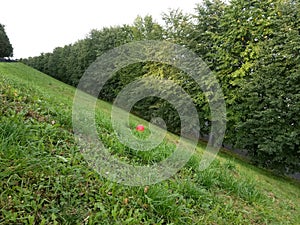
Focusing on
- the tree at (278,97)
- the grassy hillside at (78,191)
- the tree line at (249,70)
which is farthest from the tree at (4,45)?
the grassy hillside at (78,191)

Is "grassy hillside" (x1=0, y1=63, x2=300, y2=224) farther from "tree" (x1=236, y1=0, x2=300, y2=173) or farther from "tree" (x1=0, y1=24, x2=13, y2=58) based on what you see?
"tree" (x1=0, y1=24, x2=13, y2=58)

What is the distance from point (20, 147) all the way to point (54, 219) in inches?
35.6

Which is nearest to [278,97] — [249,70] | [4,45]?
[249,70]

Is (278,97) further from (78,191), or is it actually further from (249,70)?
(78,191)

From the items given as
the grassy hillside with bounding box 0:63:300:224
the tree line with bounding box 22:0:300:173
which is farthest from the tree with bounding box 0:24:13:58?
the grassy hillside with bounding box 0:63:300:224

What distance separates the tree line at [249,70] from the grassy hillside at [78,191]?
4433mm

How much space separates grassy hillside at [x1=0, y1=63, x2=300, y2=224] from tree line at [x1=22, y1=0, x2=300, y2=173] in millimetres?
4433

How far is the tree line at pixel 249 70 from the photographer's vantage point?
742cm

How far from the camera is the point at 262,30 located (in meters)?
8.74

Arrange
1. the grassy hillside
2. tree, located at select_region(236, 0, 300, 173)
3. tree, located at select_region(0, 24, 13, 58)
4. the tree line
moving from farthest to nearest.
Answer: tree, located at select_region(0, 24, 13, 58), the tree line, tree, located at select_region(236, 0, 300, 173), the grassy hillside

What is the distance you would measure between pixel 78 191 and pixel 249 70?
8533 millimetres

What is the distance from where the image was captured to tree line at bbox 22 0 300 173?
24.3ft

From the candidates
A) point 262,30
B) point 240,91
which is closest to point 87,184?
point 240,91

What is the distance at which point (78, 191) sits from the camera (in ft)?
7.22
